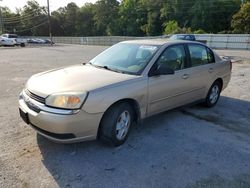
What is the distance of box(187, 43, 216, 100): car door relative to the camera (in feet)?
16.6

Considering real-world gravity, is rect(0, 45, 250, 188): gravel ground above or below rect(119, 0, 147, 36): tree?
below

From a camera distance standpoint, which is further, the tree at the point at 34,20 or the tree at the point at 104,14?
the tree at the point at 34,20

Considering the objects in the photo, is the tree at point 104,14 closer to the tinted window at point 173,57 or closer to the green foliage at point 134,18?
the green foliage at point 134,18

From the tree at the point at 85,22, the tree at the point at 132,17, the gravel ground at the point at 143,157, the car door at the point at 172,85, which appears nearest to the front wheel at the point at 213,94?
the car door at the point at 172,85

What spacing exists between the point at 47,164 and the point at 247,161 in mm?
2695

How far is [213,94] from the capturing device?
5.82 m

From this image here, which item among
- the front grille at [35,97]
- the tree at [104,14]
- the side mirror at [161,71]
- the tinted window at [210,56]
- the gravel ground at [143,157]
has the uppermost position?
the tree at [104,14]

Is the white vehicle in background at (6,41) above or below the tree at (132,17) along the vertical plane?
below

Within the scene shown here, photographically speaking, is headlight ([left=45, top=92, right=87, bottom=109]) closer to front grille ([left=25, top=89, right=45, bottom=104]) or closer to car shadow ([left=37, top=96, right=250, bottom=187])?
front grille ([left=25, top=89, right=45, bottom=104])

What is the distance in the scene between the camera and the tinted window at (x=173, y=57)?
173 inches

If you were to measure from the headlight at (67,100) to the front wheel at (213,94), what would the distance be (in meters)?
3.37

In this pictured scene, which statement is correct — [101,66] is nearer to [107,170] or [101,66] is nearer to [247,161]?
[107,170]

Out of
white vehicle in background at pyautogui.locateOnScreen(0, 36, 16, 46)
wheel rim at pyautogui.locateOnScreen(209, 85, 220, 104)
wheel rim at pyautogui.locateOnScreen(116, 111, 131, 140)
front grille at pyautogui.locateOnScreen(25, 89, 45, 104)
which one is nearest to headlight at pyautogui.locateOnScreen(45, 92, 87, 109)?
front grille at pyautogui.locateOnScreen(25, 89, 45, 104)

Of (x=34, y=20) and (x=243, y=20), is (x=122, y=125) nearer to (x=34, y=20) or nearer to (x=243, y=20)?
(x=243, y=20)
